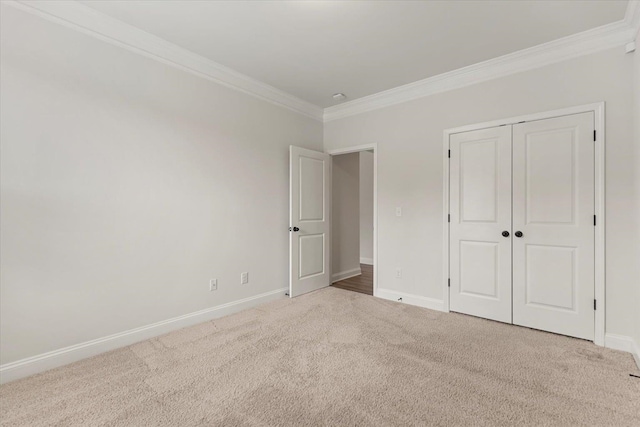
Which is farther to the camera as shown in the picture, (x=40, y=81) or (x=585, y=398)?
(x=40, y=81)

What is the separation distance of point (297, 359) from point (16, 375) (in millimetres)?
1942

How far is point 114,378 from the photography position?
2021mm

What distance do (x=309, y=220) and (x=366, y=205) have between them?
3.31 meters

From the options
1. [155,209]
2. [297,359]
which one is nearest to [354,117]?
[155,209]

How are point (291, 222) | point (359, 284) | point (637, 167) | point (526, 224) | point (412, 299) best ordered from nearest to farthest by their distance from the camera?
point (637, 167)
point (526, 224)
point (412, 299)
point (291, 222)
point (359, 284)

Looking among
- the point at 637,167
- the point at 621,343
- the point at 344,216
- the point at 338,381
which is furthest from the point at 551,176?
A: the point at 344,216

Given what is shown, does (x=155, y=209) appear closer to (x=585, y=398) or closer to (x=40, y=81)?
(x=40, y=81)

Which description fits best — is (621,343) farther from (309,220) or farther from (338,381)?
(309,220)

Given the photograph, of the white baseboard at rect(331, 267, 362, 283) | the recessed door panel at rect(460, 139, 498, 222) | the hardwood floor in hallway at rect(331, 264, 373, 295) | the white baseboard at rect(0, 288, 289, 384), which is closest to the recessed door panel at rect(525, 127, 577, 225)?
the recessed door panel at rect(460, 139, 498, 222)

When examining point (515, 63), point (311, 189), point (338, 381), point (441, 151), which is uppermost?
point (515, 63)

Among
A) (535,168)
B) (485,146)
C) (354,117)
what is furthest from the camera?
(354,117)

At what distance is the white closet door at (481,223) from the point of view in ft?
9.82

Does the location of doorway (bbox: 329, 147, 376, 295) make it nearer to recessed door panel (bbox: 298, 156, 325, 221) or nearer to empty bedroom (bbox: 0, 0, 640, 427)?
recessed door panel (bbox: 298, 156, 325, 221)

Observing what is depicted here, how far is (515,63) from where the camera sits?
2902mm
